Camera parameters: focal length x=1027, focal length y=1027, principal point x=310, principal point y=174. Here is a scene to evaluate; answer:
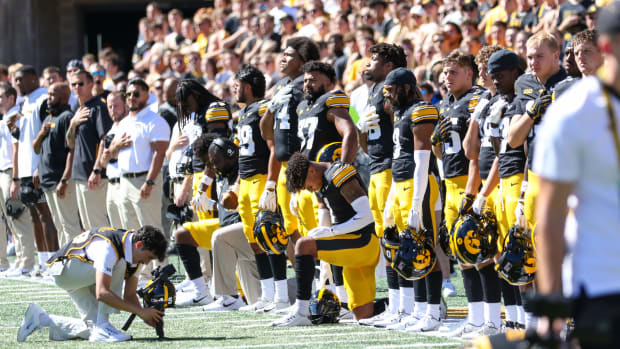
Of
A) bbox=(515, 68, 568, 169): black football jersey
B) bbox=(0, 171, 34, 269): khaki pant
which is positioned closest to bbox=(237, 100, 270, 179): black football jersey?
bbox=(515, 68, 568, 169): black football jersey

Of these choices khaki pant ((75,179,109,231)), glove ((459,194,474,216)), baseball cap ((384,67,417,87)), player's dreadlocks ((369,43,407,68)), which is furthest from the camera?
khaki pant ((75,179,109,231))

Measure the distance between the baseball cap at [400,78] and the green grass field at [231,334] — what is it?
1.68 m

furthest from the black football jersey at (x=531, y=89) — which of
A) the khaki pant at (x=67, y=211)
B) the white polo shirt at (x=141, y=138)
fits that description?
the khaki pant at (x=67, y=211)

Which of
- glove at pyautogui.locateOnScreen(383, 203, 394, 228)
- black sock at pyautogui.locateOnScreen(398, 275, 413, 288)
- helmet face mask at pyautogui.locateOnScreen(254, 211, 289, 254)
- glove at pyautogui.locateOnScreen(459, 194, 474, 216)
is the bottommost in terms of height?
black sock at pyautogui.locateOnScreen(398, 275, 413, 288)

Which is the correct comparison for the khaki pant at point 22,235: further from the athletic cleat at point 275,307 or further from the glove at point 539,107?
the glove at point 539,107

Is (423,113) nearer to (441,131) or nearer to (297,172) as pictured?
(441,131)

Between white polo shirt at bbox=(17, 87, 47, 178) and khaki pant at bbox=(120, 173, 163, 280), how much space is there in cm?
191

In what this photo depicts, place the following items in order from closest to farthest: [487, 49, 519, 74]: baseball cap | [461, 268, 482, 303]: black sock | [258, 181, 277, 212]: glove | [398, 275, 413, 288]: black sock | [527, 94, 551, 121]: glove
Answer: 1. [527, 94, 551, 121]: glove
2. [487, 49, 519, 74]: baseball cap
3. [461, 268, 482, 303]: black sock
4. [398, 275, 413, 288]: black sock
5. [258, 181, 277, 212]: glove

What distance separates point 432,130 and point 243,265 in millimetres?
2418

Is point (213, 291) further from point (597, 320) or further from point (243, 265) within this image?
point (597, 320)

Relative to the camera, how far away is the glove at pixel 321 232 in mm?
7129

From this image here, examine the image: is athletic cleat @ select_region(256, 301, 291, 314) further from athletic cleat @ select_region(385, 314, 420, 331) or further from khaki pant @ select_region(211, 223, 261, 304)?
athletic cleat @ select_region(385, 314, 420, 331)

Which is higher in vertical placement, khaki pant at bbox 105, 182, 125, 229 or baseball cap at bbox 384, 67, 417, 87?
baseball cap at bbox 384, 67, 417, 87

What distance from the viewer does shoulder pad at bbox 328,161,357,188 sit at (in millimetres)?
7109
